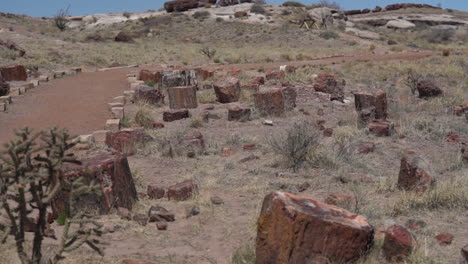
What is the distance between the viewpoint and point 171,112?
A: 11.6 m

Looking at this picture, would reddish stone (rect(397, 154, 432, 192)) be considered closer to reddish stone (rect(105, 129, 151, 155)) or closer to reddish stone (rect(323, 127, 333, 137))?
reddish stone (rect(323, 127, 333, 137))

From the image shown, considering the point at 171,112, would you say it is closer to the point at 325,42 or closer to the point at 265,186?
the point at 265,186

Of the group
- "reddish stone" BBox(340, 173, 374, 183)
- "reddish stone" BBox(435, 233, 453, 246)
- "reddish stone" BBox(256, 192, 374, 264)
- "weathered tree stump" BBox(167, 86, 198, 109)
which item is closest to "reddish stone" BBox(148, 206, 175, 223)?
"reddish stone" BBox(256, 192, 374, 264)

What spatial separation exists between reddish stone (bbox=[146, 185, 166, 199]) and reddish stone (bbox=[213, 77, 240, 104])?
710cm

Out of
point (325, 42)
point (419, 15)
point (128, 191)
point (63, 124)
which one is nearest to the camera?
point (128, 191)

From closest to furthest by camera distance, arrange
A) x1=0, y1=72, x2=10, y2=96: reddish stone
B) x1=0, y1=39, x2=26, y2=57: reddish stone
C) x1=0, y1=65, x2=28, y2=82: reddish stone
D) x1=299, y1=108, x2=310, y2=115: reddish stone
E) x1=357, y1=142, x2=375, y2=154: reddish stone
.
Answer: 1. x1=357, y1=142, x2=375, y2=154: reddish stone
2. x1=299, y1=108, x2=310, y2=115: reddish stone
3. x1=0, y1=72, x2=10, y2=96: reddish stone
4. x1=0, y1=65, x2=28, y2=82: reddish stone
5. x1=0, y1=39, x2=26, y2=57: reddish stone

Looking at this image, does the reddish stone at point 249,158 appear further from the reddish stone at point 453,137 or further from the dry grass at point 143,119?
the reddish stone at point 453,137

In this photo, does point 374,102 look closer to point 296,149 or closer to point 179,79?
point 296,149

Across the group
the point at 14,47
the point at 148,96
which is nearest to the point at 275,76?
the point at 148,96

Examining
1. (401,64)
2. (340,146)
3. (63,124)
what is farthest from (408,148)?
(401,64)

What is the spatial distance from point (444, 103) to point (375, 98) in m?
2.82

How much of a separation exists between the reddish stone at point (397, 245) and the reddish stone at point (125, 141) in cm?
512

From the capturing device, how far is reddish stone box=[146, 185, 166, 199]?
6.54 m

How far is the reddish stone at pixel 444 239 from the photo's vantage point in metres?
4.88
